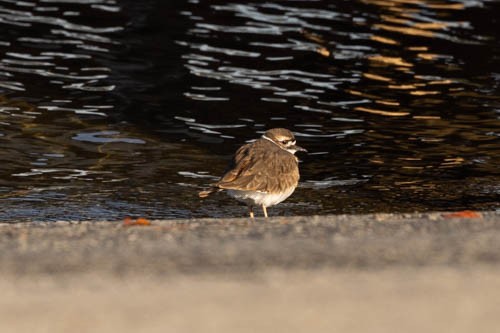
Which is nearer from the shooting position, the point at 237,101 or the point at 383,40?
the point at 237,101

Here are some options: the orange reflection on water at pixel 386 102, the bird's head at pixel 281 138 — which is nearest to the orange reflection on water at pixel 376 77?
the orange reflection on water at pixel 386 102

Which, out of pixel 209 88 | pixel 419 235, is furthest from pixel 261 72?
pixel 419 235

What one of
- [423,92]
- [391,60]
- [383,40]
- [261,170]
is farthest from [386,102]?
[261,170]

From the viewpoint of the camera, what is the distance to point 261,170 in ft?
36.7

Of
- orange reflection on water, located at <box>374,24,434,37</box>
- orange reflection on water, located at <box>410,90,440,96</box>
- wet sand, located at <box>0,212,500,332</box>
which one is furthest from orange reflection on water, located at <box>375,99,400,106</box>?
wet sand, located at <box>0,212,500,332</box>

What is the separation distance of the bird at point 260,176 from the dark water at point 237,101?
909mm

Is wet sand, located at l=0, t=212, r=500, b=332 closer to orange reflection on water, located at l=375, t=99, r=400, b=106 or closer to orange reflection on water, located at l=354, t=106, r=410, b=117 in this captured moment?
orange reflection on water, located at l=354, t=106, r=410, b=117

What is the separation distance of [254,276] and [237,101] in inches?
401

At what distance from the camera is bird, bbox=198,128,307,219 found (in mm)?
10945

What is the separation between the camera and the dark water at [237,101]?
13.0 m

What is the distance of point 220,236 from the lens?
8.20m

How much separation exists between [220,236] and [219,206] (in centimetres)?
438

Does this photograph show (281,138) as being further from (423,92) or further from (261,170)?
(423,92)

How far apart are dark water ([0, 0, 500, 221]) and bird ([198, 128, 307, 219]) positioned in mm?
909
